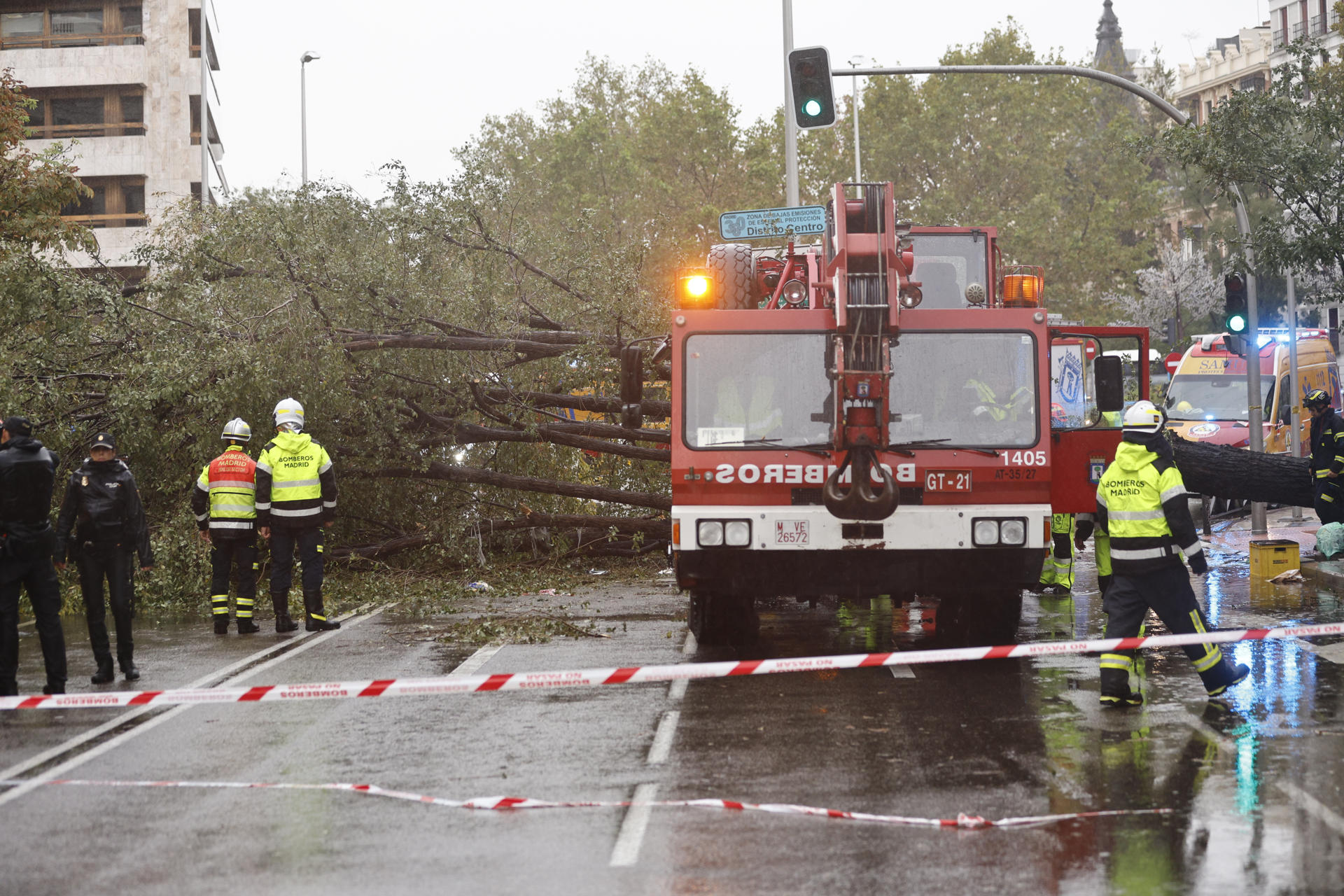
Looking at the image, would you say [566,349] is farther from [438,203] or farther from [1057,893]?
[1057,893]

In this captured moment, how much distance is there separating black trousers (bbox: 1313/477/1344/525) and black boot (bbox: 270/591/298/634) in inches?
421

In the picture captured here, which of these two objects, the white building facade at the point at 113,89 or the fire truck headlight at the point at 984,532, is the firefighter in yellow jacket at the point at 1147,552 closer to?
the fire truck headlight at the point at 984,532

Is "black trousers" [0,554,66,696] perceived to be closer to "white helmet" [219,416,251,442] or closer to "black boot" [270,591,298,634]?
"black boot" [270,591,298,634]

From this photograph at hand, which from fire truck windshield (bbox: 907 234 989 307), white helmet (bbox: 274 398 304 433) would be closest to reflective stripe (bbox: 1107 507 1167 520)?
fire truck windshield (bbox: 907 234 989 307)

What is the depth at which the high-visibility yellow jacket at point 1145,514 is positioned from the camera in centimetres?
926

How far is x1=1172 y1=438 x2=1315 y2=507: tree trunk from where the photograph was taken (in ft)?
58.9

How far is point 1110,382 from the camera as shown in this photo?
36.2 ft

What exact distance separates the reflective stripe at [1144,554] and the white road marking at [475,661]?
440 centimetres

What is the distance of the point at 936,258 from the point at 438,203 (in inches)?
266

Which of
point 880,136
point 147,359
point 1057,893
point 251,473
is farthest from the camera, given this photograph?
point 880,136

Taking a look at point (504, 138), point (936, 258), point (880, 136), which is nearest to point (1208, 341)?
point (936, 258)

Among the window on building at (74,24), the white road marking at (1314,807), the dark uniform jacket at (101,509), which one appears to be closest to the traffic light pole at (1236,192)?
the dark uniform jacket at (101,509)

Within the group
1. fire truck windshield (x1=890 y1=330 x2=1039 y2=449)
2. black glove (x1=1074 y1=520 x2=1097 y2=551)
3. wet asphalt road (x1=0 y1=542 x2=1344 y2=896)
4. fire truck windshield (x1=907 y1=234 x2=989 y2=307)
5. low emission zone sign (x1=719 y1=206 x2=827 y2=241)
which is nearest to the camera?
wet asphalt road (x1=0 y1=542 x2=1344 y2=896)

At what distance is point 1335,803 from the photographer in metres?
6.72
